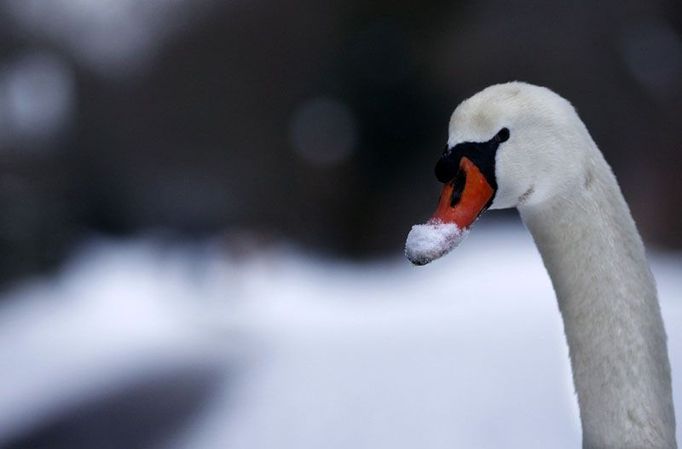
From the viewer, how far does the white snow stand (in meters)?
0.50

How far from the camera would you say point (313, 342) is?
2.64m

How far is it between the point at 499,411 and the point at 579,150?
148 cm

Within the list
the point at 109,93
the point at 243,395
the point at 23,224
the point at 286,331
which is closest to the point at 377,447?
the point at 243,395

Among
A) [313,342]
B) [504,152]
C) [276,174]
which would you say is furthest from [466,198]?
[276,174]

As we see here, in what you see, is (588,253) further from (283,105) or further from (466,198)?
(283,105)

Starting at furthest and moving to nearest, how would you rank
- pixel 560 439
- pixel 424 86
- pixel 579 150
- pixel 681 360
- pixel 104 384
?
pixel 424 86
pixel 104 384
pixel 681 360
pixel 560 439
pixel 579 150

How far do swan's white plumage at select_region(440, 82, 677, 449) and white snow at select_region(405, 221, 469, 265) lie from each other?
2.1 inches

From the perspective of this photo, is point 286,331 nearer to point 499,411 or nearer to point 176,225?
point 176,225

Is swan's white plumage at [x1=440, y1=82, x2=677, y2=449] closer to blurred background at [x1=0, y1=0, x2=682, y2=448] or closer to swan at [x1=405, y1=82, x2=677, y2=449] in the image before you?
swan at [x1=405, y1=82, x2=677, y2=449]

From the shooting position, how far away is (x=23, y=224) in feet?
10.3

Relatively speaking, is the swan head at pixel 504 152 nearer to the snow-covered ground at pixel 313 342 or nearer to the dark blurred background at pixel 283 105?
the snow-covered ground at pixel 313 342

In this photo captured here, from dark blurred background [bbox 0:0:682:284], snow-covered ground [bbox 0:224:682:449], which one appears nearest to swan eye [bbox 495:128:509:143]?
snow-covered ground [bbox 0:224:682:449]

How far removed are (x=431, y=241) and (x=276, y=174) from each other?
2.89 metres

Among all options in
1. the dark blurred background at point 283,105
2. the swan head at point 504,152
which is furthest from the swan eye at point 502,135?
the dark blurred background at point 283,105
